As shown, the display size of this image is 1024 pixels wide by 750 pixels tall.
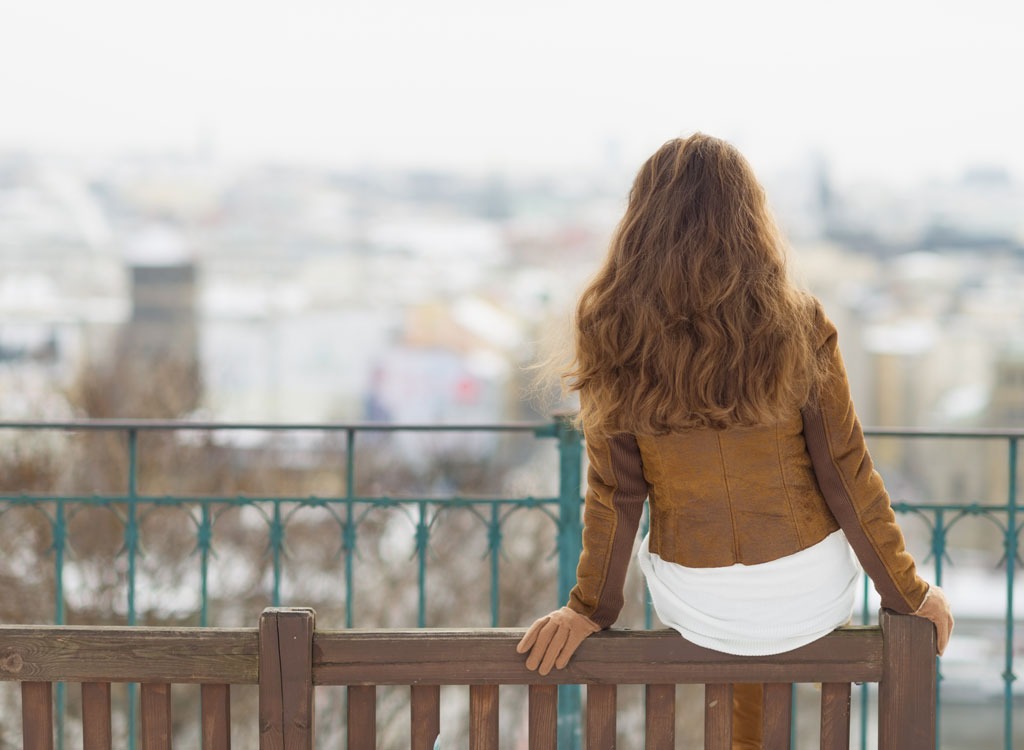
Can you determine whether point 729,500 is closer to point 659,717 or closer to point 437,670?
point 659,717

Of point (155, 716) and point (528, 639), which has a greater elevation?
point (528, 639)

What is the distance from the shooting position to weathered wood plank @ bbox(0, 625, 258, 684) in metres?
1.65

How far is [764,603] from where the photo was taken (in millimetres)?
1669

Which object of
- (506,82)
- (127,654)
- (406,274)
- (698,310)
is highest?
(506,82)

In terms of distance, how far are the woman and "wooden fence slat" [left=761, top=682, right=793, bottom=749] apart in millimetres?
62

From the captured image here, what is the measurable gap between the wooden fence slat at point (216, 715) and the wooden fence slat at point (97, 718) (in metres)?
0.14

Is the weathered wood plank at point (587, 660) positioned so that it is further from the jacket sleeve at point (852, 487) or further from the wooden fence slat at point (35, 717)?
the wooden fence slat at point (35, 717)

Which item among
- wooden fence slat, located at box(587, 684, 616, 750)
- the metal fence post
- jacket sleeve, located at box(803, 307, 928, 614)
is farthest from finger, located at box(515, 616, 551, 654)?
the metal fence post

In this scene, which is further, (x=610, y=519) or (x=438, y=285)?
(x=438, y=285)

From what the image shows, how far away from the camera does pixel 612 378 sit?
1.69m

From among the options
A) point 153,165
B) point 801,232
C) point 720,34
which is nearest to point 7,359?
point 153,165

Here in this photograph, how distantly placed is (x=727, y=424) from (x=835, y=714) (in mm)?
462

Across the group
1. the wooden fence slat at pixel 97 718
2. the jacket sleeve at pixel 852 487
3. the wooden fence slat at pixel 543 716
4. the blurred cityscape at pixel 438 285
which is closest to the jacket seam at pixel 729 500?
the jacket sleeve at pixel 852 487

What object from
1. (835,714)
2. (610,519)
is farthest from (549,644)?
(835,714)
